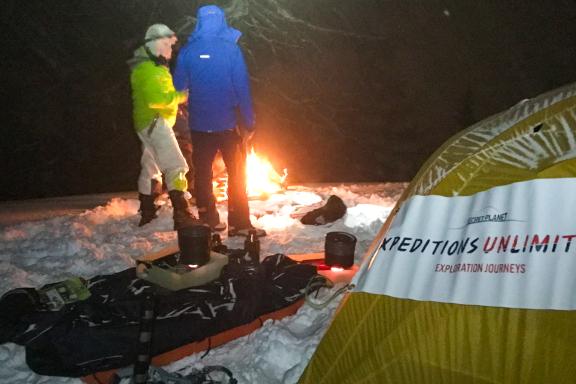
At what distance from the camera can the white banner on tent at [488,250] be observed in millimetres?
1729

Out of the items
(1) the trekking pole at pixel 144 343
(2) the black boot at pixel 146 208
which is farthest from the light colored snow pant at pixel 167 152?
(1) the trekking pole at pixel 144 343

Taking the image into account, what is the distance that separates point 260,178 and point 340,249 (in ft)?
12.6

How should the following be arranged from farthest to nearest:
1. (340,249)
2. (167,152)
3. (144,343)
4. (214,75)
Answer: (167,152), (214,75), (340,249), (144,343)

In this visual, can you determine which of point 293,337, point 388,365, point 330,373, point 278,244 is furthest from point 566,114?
point 278,244

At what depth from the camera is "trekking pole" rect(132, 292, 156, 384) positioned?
261 centimetres

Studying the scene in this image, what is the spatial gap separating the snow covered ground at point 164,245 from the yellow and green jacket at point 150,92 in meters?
1.45

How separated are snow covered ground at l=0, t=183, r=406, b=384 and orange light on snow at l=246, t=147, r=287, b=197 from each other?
0.19m

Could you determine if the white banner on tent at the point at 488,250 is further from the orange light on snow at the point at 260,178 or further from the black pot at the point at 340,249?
the orange light on snow at the point at 260,178

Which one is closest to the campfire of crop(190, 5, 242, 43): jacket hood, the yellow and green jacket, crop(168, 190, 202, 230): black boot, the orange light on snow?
the orange light on snow

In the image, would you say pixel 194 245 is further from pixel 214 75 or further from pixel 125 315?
pixel 214 75

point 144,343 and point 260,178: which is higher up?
point 260,178

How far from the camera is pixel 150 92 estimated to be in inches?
219

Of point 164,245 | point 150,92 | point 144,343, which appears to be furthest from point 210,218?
point 144,343

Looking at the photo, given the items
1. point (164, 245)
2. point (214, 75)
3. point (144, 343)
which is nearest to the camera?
point (144, 343)
